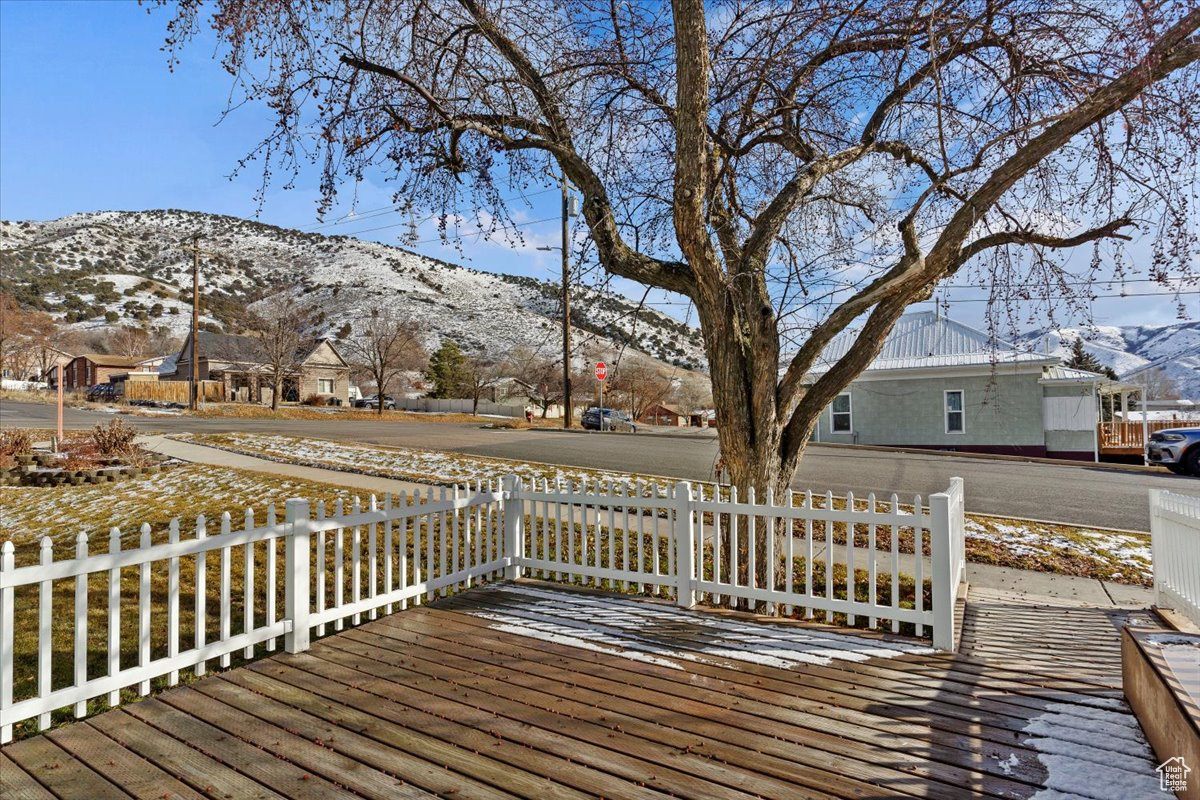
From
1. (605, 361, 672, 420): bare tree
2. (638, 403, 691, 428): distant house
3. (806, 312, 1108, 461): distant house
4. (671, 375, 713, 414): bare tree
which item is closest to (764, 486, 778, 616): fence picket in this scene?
(806, 312, 1108, 461): distant house

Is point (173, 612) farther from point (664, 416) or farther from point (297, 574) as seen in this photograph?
point (664, 416)

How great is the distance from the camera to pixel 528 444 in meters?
19.0

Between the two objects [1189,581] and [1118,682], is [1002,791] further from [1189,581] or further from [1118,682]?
[1189,581]

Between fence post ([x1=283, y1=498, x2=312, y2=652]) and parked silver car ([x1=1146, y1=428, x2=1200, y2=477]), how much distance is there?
20076 mm

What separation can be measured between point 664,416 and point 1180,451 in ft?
124

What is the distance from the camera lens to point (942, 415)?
2081 cm

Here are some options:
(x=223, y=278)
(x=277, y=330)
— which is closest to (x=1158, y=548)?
(x=277, y=330)

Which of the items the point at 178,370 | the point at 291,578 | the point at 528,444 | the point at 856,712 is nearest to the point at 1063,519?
the point at 856,712

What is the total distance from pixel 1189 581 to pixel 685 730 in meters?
4.58

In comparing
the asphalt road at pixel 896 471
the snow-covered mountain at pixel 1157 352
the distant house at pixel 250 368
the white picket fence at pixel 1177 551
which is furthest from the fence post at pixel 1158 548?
the snow-covered mountain at pixel 1157 352

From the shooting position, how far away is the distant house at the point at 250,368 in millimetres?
50128

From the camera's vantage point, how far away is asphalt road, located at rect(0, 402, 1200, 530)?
35.5 feet

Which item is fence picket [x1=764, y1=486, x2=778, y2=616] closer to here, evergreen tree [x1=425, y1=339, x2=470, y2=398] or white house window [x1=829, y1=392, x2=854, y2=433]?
white house window [x1=829, y1=392, x2=854, y2=433]

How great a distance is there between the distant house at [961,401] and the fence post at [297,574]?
1570cm
